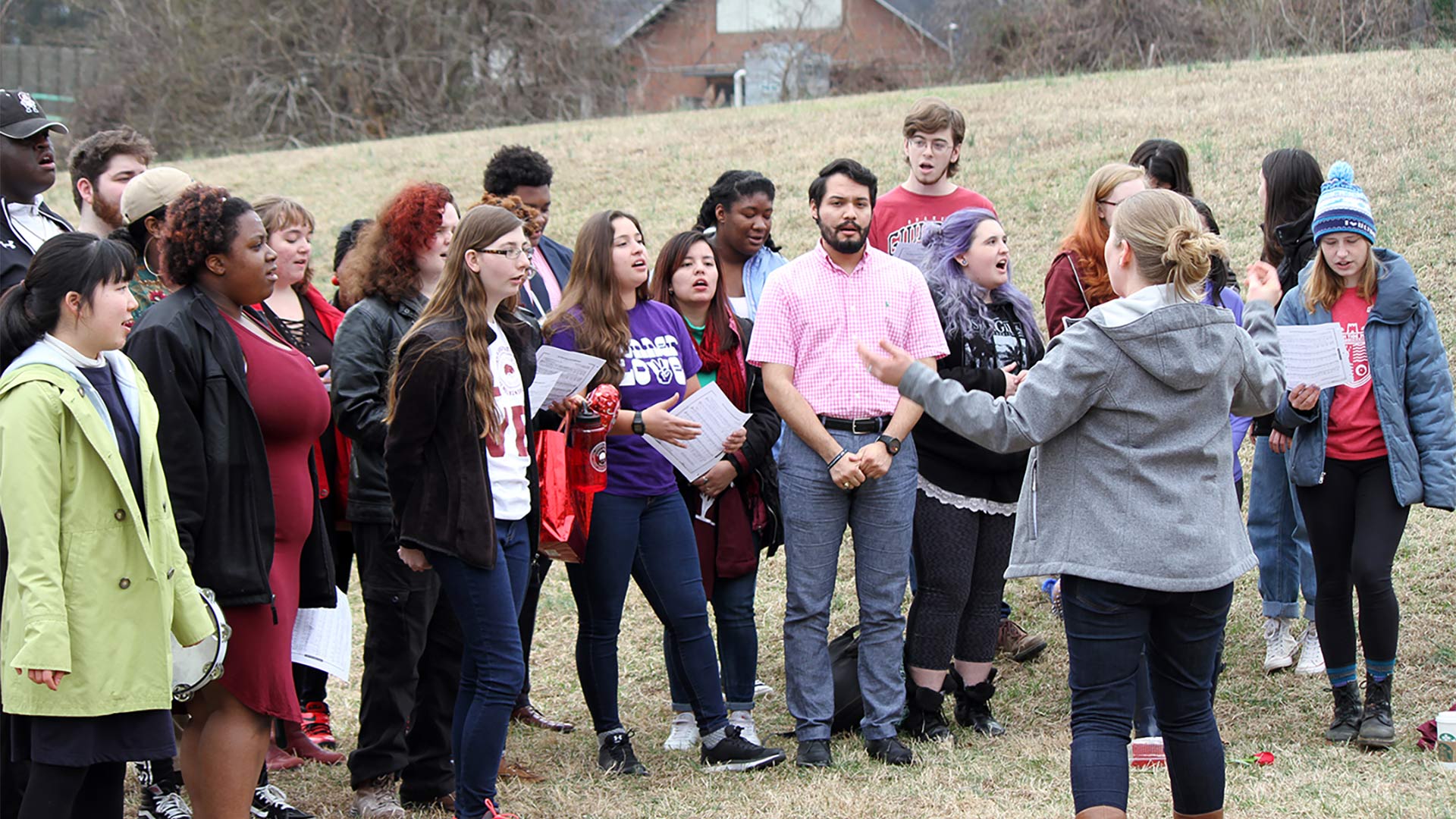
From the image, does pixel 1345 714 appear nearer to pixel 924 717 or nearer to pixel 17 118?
pixel 924 717

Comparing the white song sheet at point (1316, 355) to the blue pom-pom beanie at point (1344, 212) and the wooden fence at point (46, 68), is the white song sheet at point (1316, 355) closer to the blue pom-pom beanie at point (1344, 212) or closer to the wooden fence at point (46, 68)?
the blue pom-pom beanie at point (1344, 212)

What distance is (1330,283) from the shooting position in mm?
5867

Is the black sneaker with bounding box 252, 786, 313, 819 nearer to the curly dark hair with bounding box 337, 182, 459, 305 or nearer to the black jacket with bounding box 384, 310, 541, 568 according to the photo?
the black jacket with bounding box 384, 310, 541, 568

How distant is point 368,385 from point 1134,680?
2789mm

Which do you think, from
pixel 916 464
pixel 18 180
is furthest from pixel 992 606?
pixel 18 180

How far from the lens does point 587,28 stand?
28844 mm

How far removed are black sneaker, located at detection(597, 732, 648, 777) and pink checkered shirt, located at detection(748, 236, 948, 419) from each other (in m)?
1.52

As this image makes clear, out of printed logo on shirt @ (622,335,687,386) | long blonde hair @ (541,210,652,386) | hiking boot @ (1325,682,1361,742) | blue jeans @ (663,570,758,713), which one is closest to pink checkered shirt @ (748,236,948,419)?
printed logo on shirt @ (622,335,687,386)

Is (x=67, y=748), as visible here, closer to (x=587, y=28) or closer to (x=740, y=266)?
(x=740, y=266)

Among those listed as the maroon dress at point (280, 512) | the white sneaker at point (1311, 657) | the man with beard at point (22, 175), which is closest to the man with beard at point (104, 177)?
the man with beard at point (22, 175)

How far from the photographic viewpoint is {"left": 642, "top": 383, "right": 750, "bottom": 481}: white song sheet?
18.2 ft

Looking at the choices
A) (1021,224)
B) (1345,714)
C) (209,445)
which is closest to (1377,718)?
(1345,714)

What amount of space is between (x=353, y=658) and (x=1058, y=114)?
10.7 meters

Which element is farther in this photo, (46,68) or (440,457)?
(46,68)
